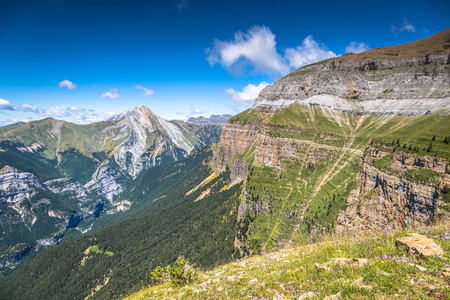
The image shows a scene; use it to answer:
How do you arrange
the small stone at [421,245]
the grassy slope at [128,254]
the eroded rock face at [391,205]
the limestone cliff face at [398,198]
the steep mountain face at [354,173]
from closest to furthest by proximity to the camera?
1. the small stone at [421,245]
2. the limestone cliff face at [398,198]
3. the eroded rock face at [391,205]
4. the steep mountain face at [354,173]
5. the grassy slope at [128,254]

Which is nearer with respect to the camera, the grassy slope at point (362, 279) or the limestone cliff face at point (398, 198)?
the grassy slope at point (362, 279)

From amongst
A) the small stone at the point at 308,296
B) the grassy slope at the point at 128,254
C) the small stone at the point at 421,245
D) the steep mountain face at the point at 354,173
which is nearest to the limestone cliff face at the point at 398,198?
the steep mountain face at the point at 354,173

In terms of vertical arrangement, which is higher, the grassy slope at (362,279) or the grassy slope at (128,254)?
the grassy slope at (362,279)

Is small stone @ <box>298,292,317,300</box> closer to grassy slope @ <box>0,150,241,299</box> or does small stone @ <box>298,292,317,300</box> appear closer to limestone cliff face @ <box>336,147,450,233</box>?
limestone cliff face @ <box>336,147,450,233</box>

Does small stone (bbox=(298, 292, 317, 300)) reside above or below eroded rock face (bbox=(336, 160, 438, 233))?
above

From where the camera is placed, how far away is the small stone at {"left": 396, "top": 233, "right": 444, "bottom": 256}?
8271 millimetres

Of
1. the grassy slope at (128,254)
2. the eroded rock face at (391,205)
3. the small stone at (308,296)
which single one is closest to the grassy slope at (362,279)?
the small stone at (308,296)

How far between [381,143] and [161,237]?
559 feet

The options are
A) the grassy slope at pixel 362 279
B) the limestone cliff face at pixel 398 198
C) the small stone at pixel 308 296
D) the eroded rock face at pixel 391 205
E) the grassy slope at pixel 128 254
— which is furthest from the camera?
the grassy slope at pixel 128 254

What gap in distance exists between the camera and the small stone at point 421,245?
8271 mm

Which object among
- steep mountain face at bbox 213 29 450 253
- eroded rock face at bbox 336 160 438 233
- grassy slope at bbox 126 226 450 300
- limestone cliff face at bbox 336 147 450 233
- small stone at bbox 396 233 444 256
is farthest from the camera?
steep mountain face at bbox 213 29 450 253

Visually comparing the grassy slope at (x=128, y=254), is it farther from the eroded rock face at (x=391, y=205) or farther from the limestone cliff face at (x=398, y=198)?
the limestone cliff face at (x=398, y=198)

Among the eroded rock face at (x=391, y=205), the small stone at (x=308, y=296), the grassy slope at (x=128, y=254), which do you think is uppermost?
the small stone at (x=308, y=296)

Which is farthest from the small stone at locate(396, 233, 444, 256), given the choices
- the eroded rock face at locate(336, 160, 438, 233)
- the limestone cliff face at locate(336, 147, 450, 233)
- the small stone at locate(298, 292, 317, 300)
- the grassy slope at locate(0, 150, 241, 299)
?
the grassy slope at locate(0, 150, 241, 299)
